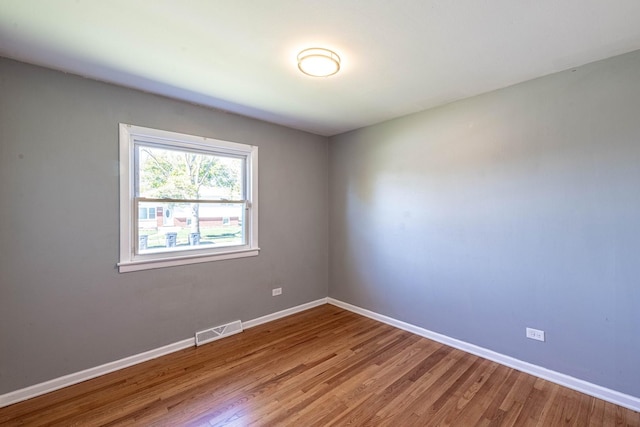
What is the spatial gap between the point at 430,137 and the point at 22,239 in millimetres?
3745

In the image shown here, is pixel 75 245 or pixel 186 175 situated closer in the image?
pixel 75 245

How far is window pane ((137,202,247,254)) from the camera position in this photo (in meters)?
2.71

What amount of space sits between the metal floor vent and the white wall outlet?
9.42 feet

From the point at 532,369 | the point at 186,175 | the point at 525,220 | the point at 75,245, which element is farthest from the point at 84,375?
the point at 525,220

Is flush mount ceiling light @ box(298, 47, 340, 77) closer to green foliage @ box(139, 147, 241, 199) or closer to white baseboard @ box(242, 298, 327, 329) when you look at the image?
green foliage @ box(139, 147, 241, 199)

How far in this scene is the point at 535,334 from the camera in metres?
2.40

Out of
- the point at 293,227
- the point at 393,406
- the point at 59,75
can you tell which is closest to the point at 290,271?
the point at 293,227

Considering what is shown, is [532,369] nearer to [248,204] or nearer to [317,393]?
[317,393]

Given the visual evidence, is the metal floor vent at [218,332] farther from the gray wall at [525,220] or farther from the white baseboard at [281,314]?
the gray wall at [525,220]

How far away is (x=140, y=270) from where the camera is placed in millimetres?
2596

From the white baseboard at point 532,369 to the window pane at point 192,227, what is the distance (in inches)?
86.2

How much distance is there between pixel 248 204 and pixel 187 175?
2.47ft

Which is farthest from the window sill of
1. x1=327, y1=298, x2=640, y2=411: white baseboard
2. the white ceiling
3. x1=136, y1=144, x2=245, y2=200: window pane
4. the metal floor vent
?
x1=327, y1=298, x2=640, y2=411: white baseboard

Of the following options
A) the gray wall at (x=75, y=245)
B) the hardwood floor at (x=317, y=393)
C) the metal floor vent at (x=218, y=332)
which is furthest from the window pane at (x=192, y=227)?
the hardwood floor at (x=317, y=393)
